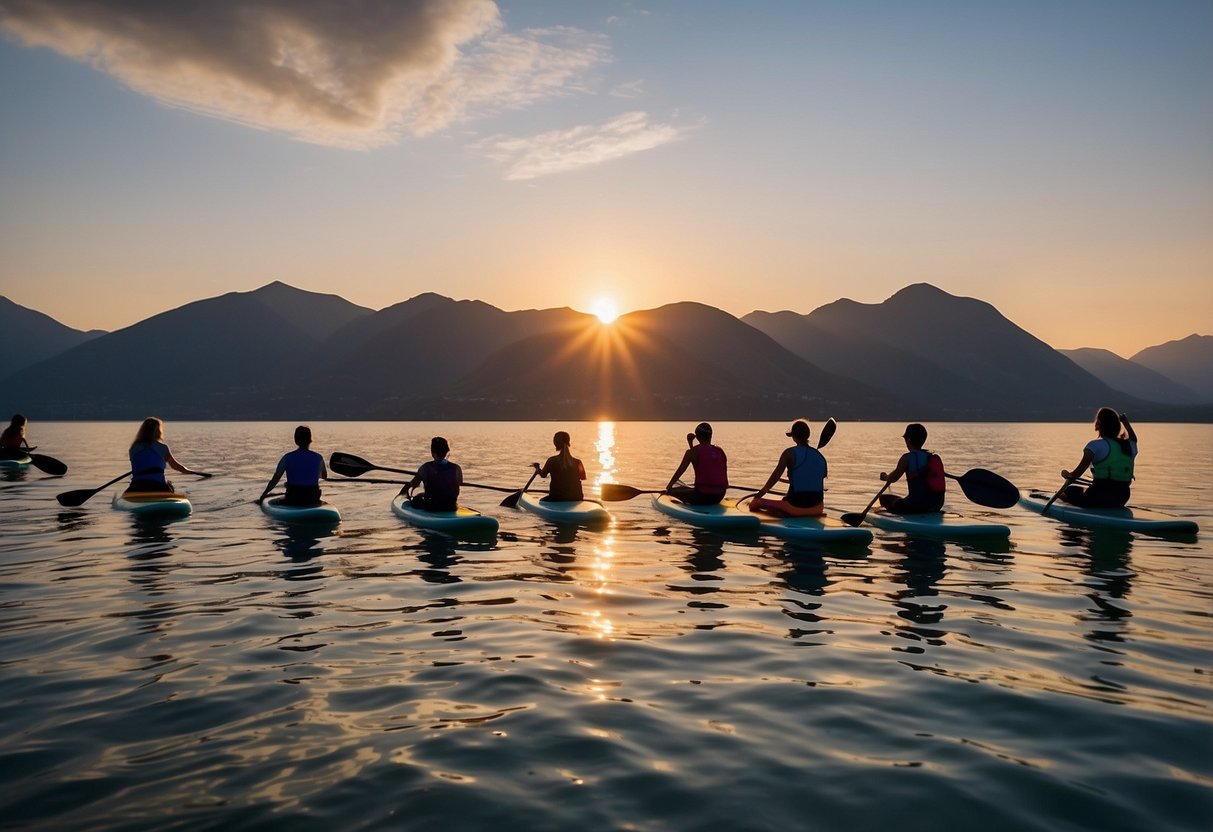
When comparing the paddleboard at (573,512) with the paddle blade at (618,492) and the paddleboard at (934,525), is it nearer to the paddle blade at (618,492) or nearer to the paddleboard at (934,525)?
the paddle blade at (618,492)

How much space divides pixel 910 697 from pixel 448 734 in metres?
4.29

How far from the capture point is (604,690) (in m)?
7.41

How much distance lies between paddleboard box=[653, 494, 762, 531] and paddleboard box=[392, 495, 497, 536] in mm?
4937

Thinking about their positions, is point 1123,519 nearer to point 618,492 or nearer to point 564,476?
point 618,492

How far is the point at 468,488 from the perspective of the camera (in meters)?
29.2

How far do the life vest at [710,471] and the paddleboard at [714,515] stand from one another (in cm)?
45

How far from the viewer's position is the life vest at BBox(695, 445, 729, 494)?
19.1 m

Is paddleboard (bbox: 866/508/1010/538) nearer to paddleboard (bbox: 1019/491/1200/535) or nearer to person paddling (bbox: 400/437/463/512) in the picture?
paddleboard (bbox: 1019/491/1200/535)

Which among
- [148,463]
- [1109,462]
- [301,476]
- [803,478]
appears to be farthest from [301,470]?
[1109,462]

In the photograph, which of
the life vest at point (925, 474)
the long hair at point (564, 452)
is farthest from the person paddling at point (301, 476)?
the life vest at point (925, 474)

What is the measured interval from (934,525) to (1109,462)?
4.88 metres

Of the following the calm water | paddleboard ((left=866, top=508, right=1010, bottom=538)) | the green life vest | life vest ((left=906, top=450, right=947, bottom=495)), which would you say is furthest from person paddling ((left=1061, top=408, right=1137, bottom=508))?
the calm water

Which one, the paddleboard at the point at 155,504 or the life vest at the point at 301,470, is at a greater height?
the life vest at the point at 301,470

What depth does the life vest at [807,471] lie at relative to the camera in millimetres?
17172
